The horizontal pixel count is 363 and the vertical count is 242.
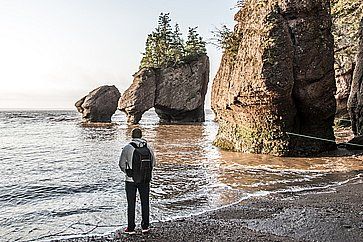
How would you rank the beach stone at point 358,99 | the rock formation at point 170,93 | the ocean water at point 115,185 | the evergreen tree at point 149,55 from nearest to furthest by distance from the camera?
the ocean water at point 115,185, the beach stone at point 358,99, the rock formation at point 170,93, the evergreen tree at point 149,55

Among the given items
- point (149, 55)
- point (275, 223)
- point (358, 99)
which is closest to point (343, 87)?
point (358, 99)

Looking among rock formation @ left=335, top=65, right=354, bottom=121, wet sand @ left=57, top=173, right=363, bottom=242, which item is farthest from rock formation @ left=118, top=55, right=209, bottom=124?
wet sand @ left=57, top=173, right=363, bottom=242

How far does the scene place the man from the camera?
24.4 feet

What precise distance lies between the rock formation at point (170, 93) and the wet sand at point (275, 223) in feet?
160

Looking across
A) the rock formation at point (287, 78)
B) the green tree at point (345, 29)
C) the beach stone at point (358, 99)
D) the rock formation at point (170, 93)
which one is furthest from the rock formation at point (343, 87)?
the rock formation at point (170, 93)

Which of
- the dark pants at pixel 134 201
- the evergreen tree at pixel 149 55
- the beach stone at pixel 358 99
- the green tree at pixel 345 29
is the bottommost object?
the dark pants at pixel 134 201

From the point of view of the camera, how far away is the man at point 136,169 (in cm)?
744

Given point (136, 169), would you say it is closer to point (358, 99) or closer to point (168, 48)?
point (358, 99)

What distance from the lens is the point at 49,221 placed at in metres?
8.91

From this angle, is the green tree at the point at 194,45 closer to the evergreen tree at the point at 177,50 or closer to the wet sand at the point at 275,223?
the evergreen tree at the point at 177,50

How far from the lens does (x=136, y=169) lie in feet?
24.5

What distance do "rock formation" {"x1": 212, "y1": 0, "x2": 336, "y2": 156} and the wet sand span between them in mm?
8146

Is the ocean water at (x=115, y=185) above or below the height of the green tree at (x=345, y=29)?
below

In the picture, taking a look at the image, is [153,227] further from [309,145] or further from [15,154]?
[15,154]
